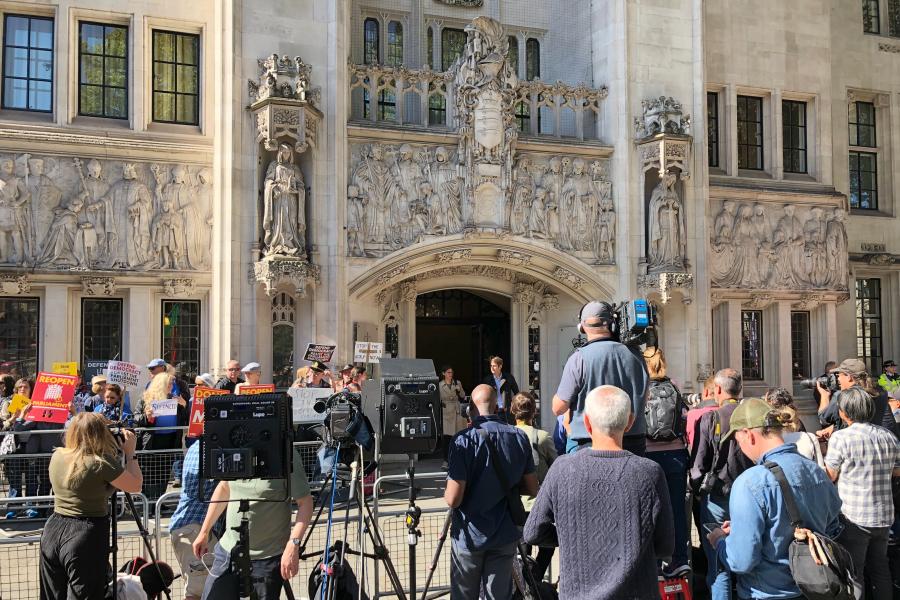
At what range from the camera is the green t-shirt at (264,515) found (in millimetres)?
5199

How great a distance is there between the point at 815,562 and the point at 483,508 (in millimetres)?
1836

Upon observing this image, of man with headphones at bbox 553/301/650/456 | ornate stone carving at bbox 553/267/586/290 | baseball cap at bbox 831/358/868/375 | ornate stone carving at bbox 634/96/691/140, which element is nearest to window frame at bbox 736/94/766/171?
ornate stone carving at bbox 634/96/691/140

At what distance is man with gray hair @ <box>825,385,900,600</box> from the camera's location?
581 centimetres

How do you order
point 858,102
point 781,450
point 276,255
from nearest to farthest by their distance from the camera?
point 781,450 → point 276,255 → point 858,102

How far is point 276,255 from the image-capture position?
13.4 metres

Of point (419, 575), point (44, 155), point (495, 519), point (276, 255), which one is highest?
point (44, 155)

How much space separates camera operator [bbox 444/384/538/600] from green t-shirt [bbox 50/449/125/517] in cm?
204

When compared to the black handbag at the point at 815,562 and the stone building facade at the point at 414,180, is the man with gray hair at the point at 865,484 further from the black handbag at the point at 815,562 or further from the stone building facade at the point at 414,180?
the stone building facade at the point at 414,180

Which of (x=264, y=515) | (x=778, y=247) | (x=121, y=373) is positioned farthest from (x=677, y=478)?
(x=778, y=247)

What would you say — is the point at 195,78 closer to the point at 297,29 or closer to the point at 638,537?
the point at 297,29

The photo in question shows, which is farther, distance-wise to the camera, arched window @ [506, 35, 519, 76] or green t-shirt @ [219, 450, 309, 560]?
arched window @ [506, 35, 519, 76]

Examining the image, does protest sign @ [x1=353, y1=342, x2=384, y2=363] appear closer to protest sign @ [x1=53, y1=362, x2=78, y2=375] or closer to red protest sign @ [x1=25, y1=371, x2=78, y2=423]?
protest sign @ [x1=53, y1=362, x2=78, y2=375]

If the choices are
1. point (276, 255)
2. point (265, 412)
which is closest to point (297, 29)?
point (276, 255)

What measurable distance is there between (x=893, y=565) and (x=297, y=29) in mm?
11348
